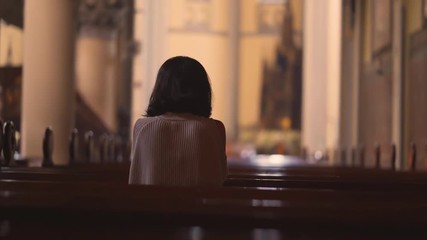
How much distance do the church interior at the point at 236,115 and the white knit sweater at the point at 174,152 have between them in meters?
0.33

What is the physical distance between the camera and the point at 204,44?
66.2ft

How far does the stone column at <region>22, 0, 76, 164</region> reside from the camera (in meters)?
8.66

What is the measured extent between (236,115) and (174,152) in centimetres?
1669

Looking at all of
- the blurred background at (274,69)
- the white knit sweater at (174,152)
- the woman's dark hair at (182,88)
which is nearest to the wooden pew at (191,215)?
the white knit sweater at (174,152)

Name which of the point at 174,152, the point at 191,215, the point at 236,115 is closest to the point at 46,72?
the point at 174,152

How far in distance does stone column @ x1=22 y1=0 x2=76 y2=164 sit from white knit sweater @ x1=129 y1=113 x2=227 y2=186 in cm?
531

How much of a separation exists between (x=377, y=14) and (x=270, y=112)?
7670 mm

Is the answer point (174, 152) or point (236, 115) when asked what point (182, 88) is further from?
point (236, 115)

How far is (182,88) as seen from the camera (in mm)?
3535

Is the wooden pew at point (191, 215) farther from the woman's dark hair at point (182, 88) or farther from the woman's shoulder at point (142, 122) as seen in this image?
the woman's dark hair at point (182, 88)

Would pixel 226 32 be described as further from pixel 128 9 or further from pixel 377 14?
pixel 377 14

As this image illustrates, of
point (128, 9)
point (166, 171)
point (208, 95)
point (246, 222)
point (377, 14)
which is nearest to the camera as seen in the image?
point (246, 222)

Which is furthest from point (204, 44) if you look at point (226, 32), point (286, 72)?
point (286, 72)

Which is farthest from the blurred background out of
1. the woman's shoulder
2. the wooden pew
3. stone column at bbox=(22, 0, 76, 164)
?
the wooden pew
